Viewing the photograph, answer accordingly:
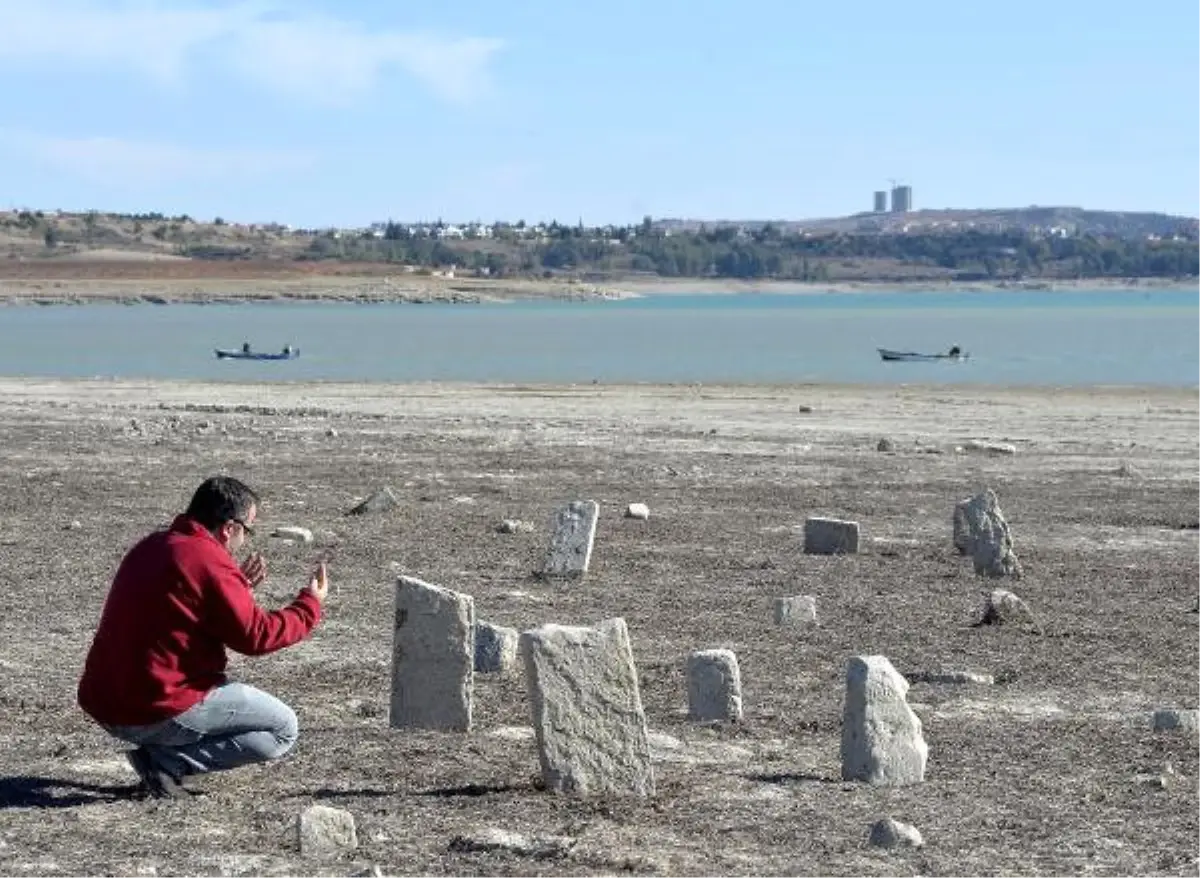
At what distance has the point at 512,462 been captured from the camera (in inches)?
1073

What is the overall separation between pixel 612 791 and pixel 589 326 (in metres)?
116

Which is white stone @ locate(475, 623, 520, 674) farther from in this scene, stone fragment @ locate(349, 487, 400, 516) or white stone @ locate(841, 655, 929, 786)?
stone fragment @ locate(349, 487, 400, 516)

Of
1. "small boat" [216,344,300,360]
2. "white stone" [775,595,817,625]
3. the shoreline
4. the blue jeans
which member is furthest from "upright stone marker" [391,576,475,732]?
the shoreline

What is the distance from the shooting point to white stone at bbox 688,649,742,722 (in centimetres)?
1121

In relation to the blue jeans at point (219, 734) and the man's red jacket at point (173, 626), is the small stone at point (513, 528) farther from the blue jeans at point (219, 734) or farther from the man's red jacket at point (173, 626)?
the man's red jacket at point (173, 626)

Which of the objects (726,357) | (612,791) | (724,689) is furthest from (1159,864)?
(726,357)

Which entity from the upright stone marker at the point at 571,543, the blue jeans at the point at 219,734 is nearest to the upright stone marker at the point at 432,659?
the blue jeans at the point at 219,734

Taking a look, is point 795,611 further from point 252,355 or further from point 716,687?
point 252,355

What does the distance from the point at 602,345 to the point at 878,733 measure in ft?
271

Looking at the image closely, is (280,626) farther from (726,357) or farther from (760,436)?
(726,357)

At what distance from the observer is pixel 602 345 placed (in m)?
92.4

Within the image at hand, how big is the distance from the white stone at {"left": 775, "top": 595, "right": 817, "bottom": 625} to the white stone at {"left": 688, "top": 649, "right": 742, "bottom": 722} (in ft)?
11.1

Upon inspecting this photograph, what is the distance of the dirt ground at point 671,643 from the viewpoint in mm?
8883

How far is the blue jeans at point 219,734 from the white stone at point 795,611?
543 centimetres
